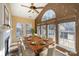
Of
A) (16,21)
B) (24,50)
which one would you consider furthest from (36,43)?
(16,21)

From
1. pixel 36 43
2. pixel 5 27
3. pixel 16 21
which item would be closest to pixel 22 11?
pixel 16 21

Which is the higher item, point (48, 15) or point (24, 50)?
point (48, 15)

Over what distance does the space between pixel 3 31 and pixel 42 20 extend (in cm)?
59

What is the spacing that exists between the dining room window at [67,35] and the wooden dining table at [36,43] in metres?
0.22

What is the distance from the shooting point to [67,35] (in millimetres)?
1614

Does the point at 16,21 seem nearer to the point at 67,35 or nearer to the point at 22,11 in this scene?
the point at 22,11

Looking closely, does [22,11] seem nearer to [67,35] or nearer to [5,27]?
[5,27]

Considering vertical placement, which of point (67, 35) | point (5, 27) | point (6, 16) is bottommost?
point (67, 35)

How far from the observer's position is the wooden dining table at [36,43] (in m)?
1.58

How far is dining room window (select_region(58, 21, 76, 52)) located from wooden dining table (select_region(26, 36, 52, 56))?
218 millimetres

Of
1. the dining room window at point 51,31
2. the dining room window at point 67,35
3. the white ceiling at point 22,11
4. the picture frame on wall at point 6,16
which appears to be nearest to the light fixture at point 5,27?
the picture frame on wall at point 6,16

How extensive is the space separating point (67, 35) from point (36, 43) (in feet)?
1.49

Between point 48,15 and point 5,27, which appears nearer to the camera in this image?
point 5,27

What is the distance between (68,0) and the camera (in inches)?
65.4
